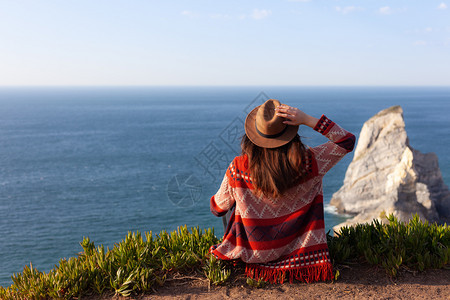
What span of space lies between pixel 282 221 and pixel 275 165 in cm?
78

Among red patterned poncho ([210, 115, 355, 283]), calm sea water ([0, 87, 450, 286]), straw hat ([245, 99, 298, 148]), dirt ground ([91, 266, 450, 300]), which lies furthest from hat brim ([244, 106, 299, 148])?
calm sea water ([0, 87, 450, 286])

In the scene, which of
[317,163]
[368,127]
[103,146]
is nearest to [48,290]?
[317,163]

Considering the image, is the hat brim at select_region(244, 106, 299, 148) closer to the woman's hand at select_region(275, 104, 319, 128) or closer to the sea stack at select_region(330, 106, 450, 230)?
the woman's hand at select_region(275, 104, 319, 128)

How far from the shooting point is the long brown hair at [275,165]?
13.1 ft

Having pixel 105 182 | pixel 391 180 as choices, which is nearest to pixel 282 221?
pixel 391 180

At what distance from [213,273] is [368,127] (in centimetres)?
4225

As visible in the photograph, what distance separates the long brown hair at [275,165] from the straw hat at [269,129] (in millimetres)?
82

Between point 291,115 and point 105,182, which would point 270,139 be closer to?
point 291,115

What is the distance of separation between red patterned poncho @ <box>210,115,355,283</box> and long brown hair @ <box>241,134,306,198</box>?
0.16 metres

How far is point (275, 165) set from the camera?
399 centimetres

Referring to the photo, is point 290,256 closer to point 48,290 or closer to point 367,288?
point 367,288

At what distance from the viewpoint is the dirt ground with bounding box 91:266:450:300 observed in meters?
4.44

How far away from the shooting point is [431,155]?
1409 inches

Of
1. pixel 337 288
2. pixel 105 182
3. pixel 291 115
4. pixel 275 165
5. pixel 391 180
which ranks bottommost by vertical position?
pixel 105 182
